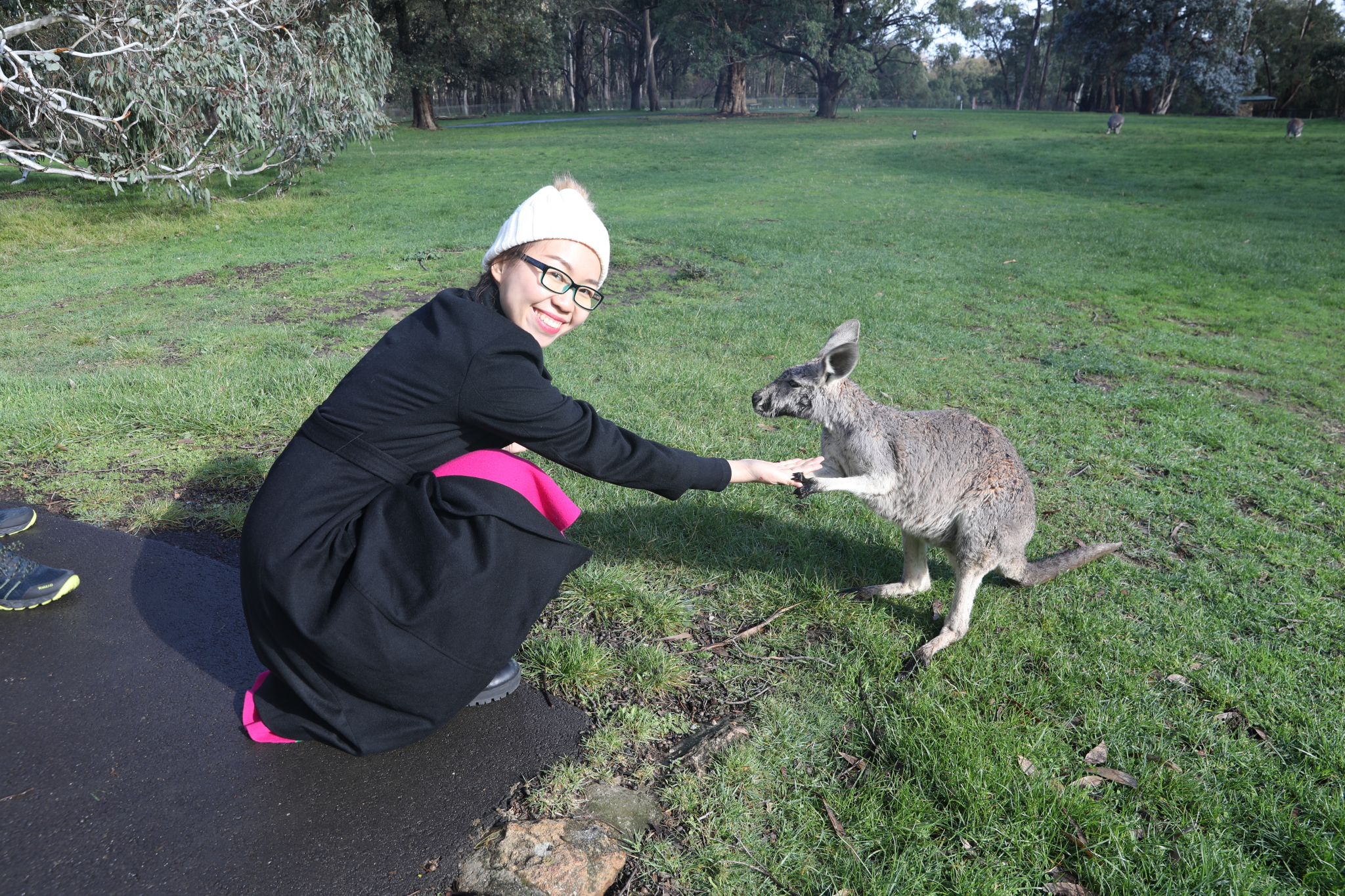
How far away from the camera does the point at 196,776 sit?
215 centimetres

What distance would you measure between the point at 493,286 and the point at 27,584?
6.79ft

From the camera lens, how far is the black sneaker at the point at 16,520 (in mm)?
3270

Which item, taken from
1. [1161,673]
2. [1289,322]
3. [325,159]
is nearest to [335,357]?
[1161,673]

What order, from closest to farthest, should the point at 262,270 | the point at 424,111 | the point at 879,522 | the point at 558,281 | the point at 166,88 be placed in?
the point at 558,281 < the point at 879,522 < the point at 262,270 < the point at 166,88 < the point at 424,111

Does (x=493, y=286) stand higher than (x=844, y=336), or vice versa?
(x=493, y=286)

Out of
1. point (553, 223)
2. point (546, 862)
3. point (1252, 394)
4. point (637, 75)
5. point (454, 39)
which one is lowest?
point (546, 862)

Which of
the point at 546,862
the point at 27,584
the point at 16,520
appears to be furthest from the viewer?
the point at 16,520

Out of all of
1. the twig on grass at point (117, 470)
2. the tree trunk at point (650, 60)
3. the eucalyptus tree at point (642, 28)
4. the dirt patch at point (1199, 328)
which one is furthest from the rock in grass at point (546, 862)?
the tree trunk at point (650, 60)

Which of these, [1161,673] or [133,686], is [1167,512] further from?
[133,686]

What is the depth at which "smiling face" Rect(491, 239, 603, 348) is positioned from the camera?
2293 mm

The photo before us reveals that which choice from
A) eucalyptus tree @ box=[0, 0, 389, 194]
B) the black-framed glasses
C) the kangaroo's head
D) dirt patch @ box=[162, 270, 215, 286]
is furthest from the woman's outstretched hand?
eucalyptus tree @ box=[0, 0, 389, 194]

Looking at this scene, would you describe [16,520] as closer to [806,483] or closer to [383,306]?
[806,483]

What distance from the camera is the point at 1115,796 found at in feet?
7.47

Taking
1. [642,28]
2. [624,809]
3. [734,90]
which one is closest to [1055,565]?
[624,809]
